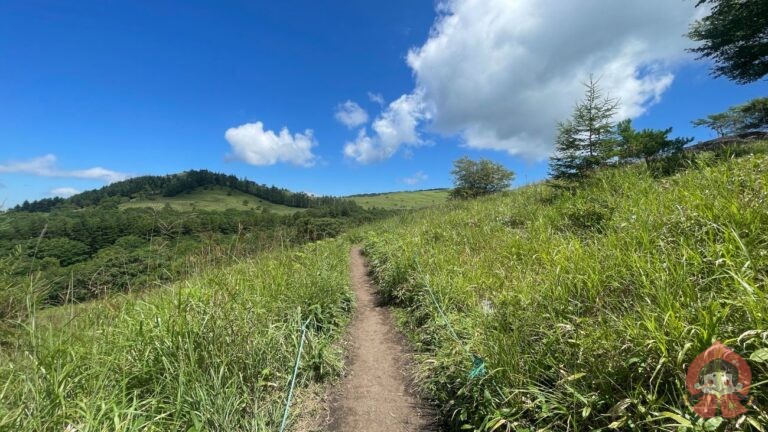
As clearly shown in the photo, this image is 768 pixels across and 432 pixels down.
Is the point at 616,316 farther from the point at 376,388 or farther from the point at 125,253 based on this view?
the point at 125,253

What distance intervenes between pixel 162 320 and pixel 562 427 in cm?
397

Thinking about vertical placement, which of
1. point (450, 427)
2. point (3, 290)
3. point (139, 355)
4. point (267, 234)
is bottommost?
point (450, 427)

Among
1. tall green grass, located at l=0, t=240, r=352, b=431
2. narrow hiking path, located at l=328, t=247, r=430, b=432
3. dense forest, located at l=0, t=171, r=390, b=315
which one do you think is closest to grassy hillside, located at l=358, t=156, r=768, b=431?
narrow hiking path, located at l=328, t=247, r=430, b=432

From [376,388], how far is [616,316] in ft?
9.63

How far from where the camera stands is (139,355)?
3102 mm

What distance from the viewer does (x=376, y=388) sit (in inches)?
167

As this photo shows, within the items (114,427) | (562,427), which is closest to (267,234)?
(114,427)

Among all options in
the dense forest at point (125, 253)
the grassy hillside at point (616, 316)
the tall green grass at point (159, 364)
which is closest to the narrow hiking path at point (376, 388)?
the grassy hillside at point (616, 316)

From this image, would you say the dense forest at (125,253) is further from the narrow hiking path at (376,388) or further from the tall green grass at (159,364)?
the narrow hiking path at (376,388)

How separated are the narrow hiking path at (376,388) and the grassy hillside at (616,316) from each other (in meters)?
0.32

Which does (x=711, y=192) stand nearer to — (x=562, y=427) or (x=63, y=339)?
(x=562, y=427)

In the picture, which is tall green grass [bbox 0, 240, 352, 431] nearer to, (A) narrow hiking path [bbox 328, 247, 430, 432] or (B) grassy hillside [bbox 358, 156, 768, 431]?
(A) narrow hiking path [bbox 328, 247, 430, 432]

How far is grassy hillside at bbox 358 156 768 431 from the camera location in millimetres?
2174

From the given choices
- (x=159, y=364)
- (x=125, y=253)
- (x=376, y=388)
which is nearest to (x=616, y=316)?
(x=376, y=388)
